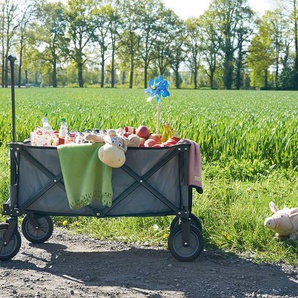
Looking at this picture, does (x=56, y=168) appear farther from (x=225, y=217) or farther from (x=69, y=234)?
(x=225, y=217)

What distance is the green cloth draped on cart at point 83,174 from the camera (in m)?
3.95

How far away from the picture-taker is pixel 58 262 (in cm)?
406

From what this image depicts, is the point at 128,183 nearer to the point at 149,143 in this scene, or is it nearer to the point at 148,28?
the point at 149,143

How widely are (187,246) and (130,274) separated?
512 mm

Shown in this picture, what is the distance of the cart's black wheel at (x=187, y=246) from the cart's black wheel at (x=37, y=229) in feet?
3.58

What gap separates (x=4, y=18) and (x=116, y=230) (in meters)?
59.7

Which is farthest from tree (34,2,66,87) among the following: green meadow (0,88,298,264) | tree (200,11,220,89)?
green meadow (0,88,298,264)

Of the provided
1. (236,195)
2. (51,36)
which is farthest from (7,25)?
(236,195)

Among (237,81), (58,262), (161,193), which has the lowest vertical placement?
(58,262)

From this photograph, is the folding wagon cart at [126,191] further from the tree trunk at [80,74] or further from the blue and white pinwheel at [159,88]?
the tree trunk at [80,74]

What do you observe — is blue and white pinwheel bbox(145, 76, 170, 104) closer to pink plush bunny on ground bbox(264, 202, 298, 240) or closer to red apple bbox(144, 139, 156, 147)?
red apple bbox(144, 139, 156, 147)

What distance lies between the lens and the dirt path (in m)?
3.44

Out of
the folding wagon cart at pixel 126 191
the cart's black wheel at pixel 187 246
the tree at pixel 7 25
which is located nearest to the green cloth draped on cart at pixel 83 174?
the folding wagon cart at pixel 126 191

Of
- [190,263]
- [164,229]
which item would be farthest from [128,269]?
[164,229]
